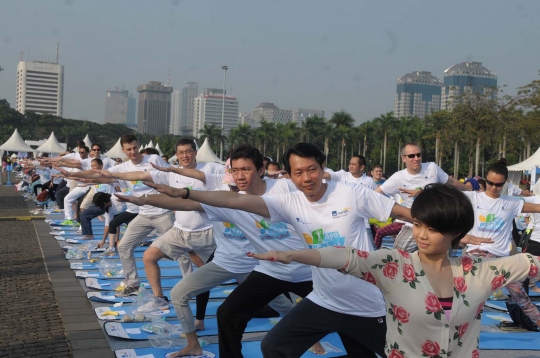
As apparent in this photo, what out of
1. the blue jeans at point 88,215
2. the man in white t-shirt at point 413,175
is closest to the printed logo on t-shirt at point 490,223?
the man in white t-shirt at point 413,175

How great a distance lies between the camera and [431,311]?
274cm

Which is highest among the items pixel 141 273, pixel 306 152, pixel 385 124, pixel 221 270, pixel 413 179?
pixel 385 124

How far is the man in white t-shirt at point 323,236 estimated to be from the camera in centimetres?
374

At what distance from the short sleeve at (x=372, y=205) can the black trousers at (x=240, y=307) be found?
3.55 feet

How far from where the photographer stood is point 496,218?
696cm

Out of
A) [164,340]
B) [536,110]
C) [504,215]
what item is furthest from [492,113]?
[164,340]

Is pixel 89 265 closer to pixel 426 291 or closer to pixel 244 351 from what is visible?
pixel 244 351

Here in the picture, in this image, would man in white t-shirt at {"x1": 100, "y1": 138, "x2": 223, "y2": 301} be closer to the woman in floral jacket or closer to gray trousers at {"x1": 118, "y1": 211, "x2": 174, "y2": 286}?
gray trousers at {"x1": 118, "y1": 211, "x2": 174, "y2": 286}

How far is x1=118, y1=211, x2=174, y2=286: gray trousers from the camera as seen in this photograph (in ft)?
26.5

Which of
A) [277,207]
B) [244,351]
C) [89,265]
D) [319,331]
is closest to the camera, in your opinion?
[319,331]

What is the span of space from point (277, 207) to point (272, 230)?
2.51ft

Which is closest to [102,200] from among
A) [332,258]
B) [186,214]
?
[186,214]

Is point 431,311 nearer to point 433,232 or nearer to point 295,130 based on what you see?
point 433,232

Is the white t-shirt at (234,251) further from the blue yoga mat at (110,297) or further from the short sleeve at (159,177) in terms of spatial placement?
the blue yoga mat at (110,297)
